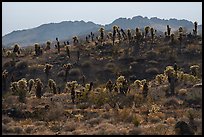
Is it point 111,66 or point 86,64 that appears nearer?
point 111,66

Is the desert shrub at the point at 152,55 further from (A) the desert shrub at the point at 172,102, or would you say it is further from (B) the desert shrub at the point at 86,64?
(A) the desert shrub at the point at 172,102

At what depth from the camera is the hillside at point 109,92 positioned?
738 inches

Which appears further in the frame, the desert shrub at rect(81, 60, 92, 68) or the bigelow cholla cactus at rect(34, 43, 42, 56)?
the bigelow cholla cactus at rect(34, 43, 42, 56)

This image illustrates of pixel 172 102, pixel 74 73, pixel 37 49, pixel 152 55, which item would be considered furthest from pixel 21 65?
pixel 172 102

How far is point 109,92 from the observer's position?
29438mm

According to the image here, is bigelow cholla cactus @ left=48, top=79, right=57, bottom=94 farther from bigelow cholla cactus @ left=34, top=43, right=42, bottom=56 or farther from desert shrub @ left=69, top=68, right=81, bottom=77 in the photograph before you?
bigelow cholla cactus @ left=34, top=43, right=42, bottom=56

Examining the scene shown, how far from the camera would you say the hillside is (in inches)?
738

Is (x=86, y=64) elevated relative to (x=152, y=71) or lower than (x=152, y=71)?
elevated

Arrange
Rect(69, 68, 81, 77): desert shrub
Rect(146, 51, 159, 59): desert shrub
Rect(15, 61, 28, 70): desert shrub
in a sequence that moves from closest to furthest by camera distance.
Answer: Rect(69, 68, 81, 77): desert shrub → Rect(146, 51, 159, 59): desert shrub → Rect(15, 61, 28, 70): desert shrub

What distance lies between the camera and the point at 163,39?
177ft

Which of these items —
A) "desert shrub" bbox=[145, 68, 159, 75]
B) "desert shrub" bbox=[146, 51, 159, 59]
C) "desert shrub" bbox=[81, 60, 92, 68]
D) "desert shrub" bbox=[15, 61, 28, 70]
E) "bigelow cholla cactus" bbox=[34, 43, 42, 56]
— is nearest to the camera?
"desert shrub" bbox=[145, 68, 159, 75]

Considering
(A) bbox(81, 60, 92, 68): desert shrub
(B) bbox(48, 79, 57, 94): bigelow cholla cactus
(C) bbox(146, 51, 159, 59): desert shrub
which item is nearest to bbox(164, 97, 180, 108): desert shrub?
(B) bbox(48, 79, 57, 94): bigelow cholla cactus

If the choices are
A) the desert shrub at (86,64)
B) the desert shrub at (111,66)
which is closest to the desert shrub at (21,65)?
the desert shrub at (86,64)

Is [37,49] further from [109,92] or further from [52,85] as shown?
[109,92]
